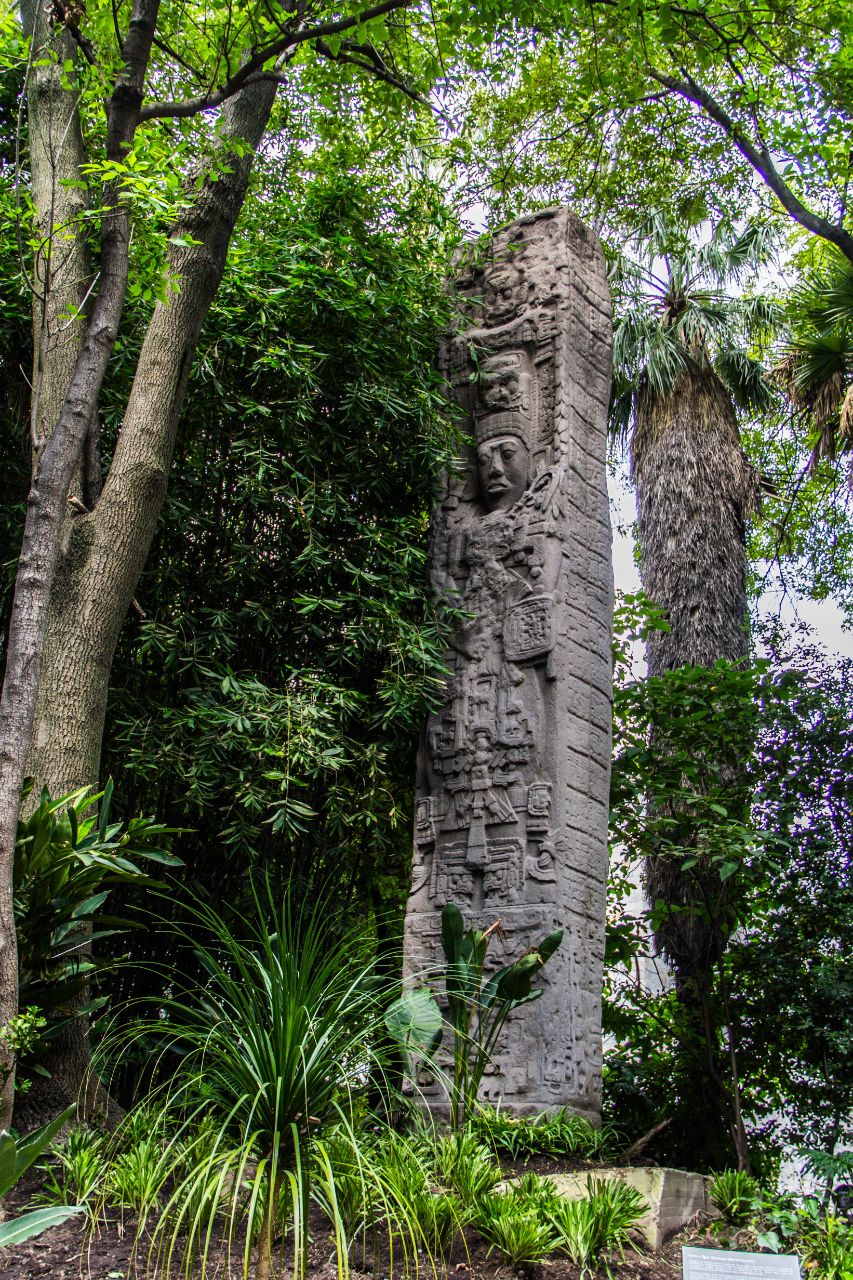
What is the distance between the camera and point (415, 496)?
23.8 ft

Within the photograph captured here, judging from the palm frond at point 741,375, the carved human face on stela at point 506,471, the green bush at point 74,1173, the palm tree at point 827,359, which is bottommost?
the green bush at point 74,1173

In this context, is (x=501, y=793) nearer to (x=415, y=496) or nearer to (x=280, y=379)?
(x=415, y=496)

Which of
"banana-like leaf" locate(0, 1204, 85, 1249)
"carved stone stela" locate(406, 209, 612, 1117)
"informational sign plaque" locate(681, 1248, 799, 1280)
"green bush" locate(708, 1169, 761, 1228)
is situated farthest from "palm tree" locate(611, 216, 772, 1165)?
"banana-like leaf" locate(0, 1204, 85, 1249)

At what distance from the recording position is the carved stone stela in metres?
5.82

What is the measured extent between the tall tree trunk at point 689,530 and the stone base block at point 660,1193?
4.77 meters

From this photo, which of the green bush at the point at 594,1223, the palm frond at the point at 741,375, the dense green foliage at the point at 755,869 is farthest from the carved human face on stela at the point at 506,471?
the palm frond at the point at 741,375

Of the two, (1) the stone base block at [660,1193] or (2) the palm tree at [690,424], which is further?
(2) the palm tree at [690,424]

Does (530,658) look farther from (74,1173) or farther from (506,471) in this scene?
(74,1173)

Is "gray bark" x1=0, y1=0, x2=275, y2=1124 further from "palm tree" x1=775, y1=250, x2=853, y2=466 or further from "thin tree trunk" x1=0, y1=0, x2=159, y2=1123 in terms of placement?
"palm tree" x1=775, y1=250, x2=853, y2=466

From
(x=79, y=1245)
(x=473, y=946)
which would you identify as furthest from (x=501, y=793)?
(x=79, y=1245)

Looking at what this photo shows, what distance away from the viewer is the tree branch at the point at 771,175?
7516 millimetres

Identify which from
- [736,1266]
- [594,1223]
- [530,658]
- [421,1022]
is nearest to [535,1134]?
[421,1022]

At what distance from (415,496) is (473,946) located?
3.37 metres

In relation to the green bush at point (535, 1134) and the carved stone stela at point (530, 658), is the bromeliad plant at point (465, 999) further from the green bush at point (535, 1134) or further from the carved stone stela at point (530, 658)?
the carved stone stela at point (530, 658)
